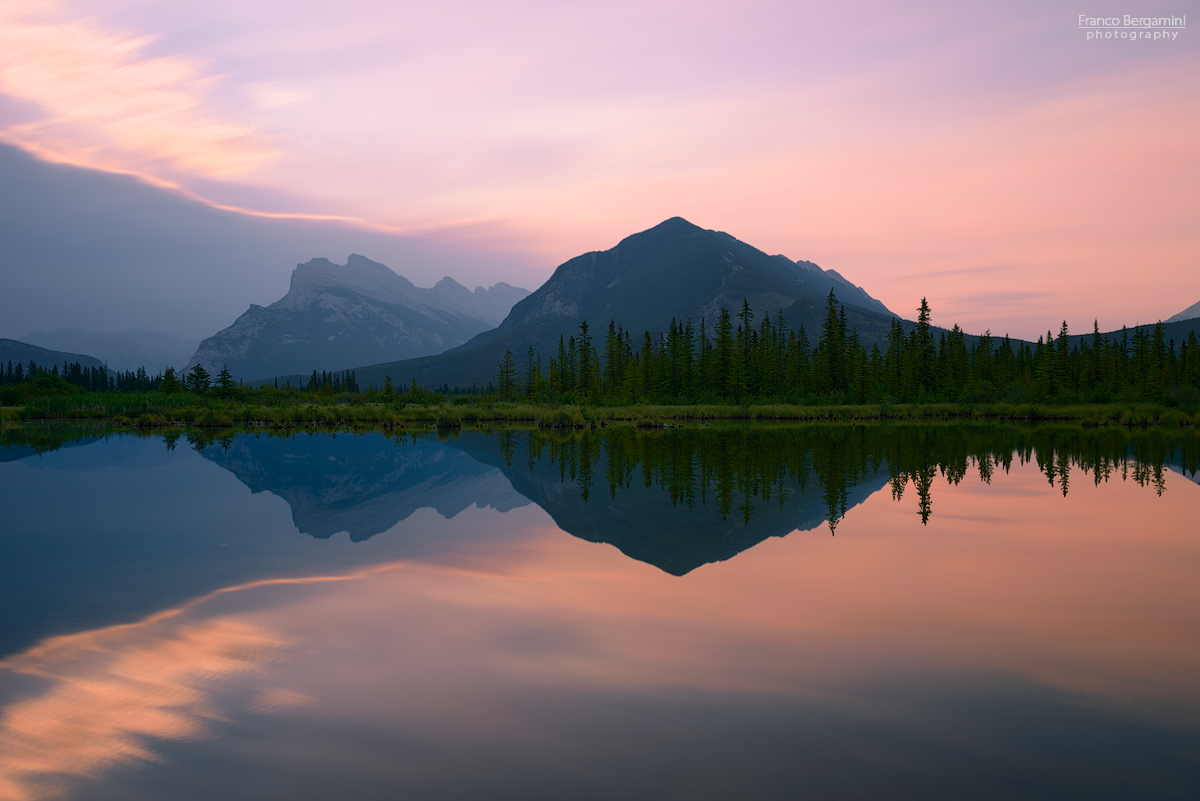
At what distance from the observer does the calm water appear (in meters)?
6.21

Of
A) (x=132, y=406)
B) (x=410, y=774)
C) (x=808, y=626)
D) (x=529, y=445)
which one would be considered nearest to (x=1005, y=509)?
(x=808, y=626)

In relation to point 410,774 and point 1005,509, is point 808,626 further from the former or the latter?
point 1005,509

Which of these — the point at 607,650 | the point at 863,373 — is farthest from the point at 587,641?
the point at 863,373

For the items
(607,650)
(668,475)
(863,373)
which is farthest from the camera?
(863,373)

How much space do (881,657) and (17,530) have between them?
21.0 metres

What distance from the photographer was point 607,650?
922 cm

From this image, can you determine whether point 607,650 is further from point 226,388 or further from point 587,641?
point 226,388

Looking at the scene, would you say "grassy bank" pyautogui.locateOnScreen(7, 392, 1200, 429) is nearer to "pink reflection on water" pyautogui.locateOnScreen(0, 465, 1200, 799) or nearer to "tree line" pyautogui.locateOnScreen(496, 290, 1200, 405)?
"tree line" pyautogui.locateOnScreen(496, 290, 1200, 405)

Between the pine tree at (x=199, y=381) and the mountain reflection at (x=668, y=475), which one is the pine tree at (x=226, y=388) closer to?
the pine tree at (x=199, y=381)

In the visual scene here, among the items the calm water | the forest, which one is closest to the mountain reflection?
the calm water

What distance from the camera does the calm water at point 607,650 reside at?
6207mm

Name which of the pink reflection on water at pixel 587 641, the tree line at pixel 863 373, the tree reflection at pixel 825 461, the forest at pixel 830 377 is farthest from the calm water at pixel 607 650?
the tree line at pixel 863 373

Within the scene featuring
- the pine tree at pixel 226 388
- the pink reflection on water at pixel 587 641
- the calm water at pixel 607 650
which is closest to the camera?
the calm water at pixel 607 650

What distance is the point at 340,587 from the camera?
12625 mm
